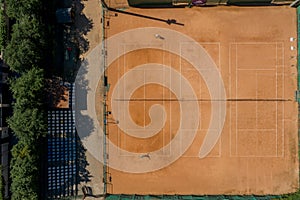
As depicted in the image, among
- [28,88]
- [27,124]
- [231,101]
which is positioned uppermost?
[28,88]

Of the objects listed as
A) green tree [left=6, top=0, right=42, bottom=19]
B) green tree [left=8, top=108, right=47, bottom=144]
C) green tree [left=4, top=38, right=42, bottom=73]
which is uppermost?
green tree [left=6, top=0, right=42, bottom=19]

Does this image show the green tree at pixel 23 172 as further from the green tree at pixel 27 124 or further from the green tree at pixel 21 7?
the green tree at pixel 21 7

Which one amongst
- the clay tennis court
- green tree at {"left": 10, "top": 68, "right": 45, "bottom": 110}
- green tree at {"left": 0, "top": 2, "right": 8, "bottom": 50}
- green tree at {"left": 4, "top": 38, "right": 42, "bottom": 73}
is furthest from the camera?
the clay tennis court

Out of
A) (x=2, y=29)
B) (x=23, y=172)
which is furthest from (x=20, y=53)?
(x=23, y=172)

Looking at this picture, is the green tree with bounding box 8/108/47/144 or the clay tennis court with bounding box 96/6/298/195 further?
the clay tennis court with bounding box 96/6/298/195

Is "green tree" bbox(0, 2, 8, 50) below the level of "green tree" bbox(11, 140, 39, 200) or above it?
above

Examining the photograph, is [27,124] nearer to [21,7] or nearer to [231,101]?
[21,7]

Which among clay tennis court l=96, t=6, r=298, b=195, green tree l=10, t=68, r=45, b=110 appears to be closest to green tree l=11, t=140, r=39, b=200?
green tree l=10, t=68, r=45, b=110

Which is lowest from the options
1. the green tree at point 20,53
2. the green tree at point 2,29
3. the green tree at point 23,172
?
the green tree at point 23,172

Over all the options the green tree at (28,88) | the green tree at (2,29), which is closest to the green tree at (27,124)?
the green tree at (28,88)

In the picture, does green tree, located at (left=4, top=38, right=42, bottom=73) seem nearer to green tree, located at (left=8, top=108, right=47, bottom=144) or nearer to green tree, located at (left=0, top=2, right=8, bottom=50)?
green tree, located at (left=0, top=2, right=8, bottom=50)
